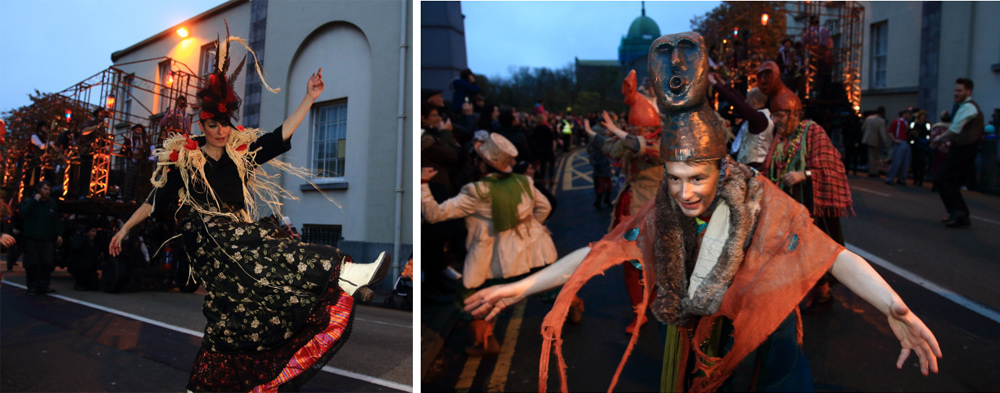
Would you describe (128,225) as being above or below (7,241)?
above

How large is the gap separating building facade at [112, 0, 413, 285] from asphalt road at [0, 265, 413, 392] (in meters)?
0.36

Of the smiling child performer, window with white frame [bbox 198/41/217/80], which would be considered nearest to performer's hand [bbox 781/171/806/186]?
the smiling child performer

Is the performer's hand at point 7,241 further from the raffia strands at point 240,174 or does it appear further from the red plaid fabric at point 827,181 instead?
the red plaid fabric at point 827,181

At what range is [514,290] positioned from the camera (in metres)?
2.33

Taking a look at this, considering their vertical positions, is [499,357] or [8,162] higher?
[8,162]

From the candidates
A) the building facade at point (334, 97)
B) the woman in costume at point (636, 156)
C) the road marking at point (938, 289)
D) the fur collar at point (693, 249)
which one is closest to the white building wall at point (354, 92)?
the building facade at point (334, 97)

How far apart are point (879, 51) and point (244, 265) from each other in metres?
4.05

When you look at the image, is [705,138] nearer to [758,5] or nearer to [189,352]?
[189,352]

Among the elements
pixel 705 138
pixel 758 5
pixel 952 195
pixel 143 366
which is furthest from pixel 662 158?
pixel 758 5

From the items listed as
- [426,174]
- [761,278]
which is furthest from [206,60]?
[761,278]

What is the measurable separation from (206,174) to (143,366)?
909 millimetres

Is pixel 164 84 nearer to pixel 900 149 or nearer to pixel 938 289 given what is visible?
pixel 938 289

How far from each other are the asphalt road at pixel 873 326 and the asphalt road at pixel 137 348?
5.62 ft

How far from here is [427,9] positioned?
5.89 metres
